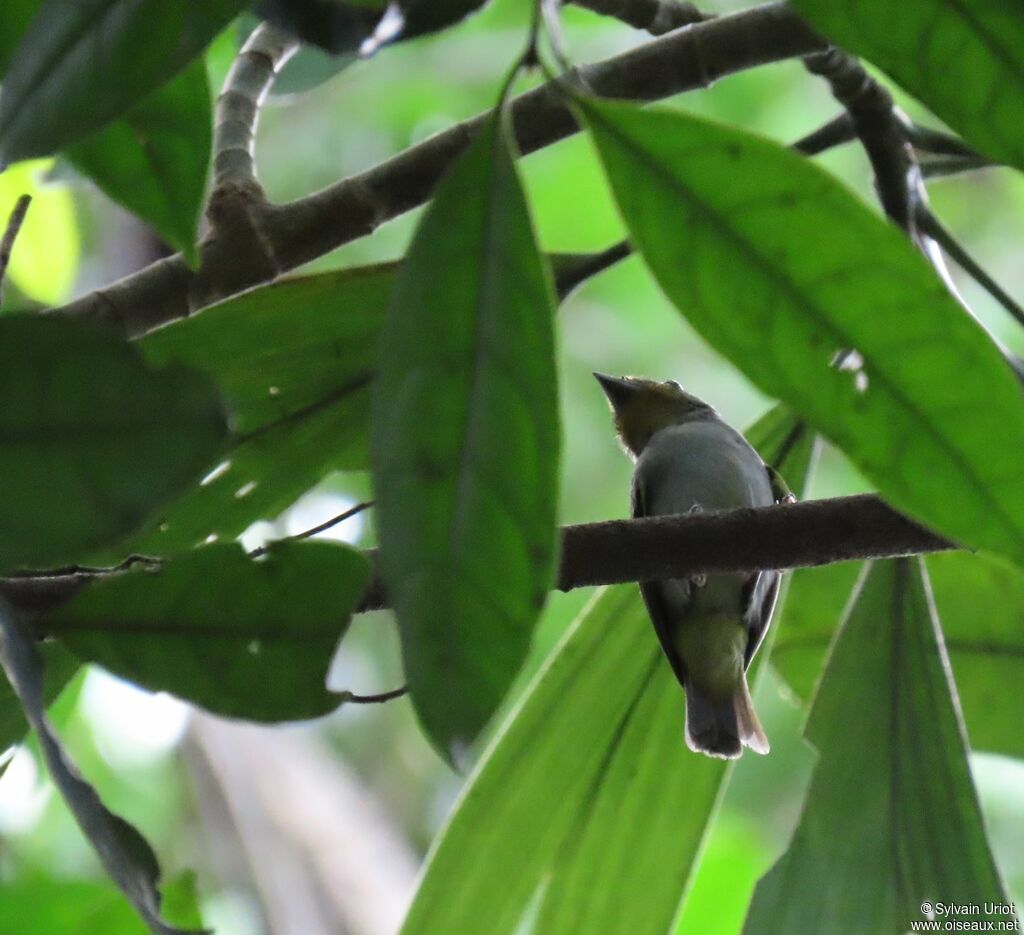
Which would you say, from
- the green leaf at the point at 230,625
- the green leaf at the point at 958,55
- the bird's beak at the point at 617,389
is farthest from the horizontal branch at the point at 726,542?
the bird's beak at the point at 617,389

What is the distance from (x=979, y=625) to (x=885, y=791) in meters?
0.43

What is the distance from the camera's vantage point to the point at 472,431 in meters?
0.79

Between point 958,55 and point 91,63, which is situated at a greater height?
point 91,63

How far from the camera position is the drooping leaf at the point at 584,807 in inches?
60.8

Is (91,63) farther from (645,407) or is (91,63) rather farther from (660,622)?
(645,407)

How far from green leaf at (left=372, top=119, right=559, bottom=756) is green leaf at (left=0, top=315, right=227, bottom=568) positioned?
14 cm

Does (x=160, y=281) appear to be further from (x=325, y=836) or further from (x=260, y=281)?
(x=325, y=836)

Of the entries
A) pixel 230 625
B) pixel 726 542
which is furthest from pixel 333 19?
pixel 726 542

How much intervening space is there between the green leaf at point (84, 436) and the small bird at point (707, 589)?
3.27ft

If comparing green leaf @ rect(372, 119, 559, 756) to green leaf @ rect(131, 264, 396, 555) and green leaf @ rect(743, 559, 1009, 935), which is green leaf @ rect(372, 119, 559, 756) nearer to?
green leaf @ rect(131, 264, 396, 555)

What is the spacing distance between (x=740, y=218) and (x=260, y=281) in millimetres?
579

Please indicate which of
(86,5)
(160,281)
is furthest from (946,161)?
(86,5)

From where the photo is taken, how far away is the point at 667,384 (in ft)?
8.70

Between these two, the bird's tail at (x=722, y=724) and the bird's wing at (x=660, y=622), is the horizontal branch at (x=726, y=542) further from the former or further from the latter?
the bird's tail at (x=722, y=724)
